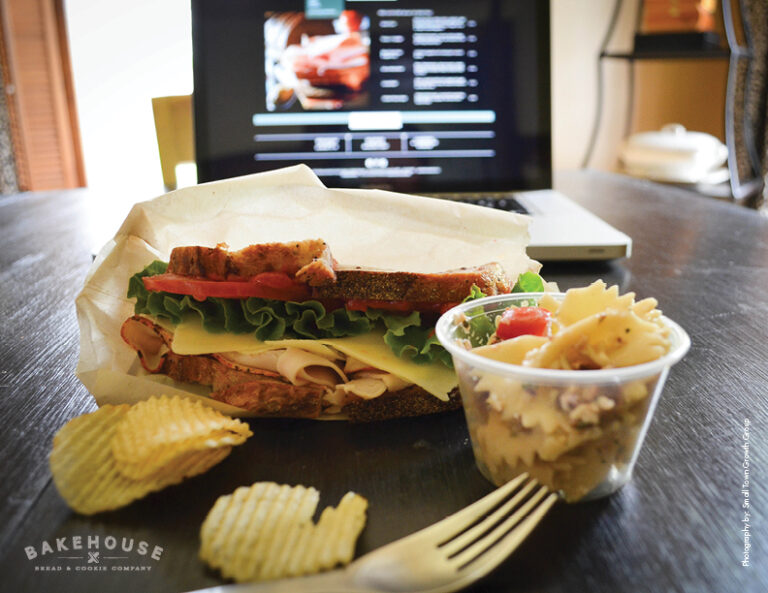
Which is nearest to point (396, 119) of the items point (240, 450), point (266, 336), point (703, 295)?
point (703, 295)

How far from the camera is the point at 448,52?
1.66 meters

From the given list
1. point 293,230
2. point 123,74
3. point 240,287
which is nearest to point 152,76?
point 123,74

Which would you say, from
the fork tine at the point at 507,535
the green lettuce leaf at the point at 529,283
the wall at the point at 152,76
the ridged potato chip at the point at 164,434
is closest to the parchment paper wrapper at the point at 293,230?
the green lettuce leaf at the point at 529,283

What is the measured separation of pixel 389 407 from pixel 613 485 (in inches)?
9.6

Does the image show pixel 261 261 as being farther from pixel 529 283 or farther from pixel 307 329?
pixel 529 283

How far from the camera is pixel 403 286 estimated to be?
722 mm

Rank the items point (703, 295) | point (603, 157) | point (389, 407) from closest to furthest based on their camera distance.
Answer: point (389, 407), point (703, 295), point (603, 157)

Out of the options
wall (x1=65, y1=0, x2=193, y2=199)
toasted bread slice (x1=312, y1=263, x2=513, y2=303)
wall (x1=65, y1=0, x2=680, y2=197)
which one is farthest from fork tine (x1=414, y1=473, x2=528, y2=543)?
wall (x1=65, y1=0, x2=193, y2=199)

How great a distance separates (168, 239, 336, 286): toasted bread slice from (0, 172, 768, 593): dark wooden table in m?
0.17

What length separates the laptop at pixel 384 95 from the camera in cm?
157

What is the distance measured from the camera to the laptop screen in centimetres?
157

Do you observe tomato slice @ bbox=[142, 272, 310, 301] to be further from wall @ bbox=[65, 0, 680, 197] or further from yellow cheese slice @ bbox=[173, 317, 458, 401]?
wall @ bbox=[65, 0, 680, 197]

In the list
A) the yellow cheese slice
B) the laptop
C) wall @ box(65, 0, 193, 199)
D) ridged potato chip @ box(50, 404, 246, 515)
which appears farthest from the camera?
wall @ box(65, 0, 193, 199)

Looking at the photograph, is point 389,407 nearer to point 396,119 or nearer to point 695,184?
point 396,119
